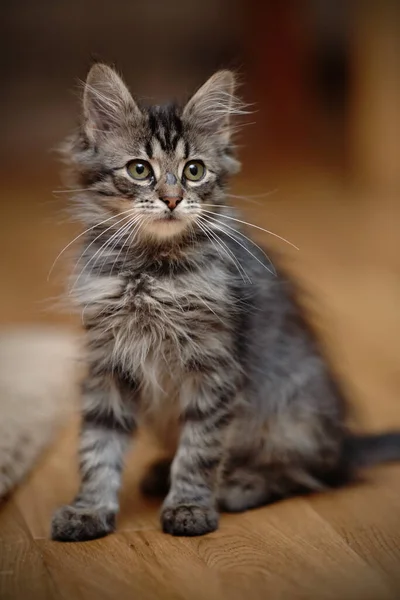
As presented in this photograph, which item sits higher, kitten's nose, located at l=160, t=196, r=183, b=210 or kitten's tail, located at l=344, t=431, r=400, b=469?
kitten's nose, located at l=160, t=196, r=183, b=210

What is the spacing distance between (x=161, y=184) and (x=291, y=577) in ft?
2.35

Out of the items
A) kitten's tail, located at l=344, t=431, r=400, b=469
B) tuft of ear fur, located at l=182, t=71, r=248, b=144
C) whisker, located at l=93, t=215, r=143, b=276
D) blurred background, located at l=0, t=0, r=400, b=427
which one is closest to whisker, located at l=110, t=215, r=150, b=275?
whisker, located at l=93, t=215, r=143, b=276

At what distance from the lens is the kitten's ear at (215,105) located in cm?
192

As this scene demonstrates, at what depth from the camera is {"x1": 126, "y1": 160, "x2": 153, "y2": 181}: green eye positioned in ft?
6.07

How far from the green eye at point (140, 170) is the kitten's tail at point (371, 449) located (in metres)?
0.74

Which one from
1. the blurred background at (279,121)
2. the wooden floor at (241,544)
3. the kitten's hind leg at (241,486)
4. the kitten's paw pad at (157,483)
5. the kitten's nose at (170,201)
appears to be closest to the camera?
the wooden floor at (241,544)

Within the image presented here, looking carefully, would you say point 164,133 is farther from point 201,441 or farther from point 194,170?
point 201,441

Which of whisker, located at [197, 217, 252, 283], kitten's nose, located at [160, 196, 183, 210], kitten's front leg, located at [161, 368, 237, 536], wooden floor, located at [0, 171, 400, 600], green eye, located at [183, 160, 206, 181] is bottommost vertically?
wooden floor, located at [0, 171, 400, 600]

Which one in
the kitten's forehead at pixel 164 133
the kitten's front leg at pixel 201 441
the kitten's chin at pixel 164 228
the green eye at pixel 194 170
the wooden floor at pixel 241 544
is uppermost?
the kitten's forehead at pixel 164 133

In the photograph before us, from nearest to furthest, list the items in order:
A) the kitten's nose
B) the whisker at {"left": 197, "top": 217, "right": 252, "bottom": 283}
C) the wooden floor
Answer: the wooden floor, the kitten's nose, the whisker at {"left": 197, "top": 217, "right": 252, "bottom": 283}

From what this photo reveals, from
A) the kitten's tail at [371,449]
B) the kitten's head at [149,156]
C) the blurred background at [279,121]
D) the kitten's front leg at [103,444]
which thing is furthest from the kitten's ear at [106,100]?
the blurred background at [279,121]

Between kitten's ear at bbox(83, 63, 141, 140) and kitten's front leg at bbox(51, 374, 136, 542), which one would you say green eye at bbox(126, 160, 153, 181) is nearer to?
kitten's ear at bbox(83, 63, 141, 140)

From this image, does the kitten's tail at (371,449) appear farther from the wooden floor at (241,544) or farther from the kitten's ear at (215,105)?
the kitten's ear at (215,105)

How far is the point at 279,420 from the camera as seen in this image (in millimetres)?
2070
